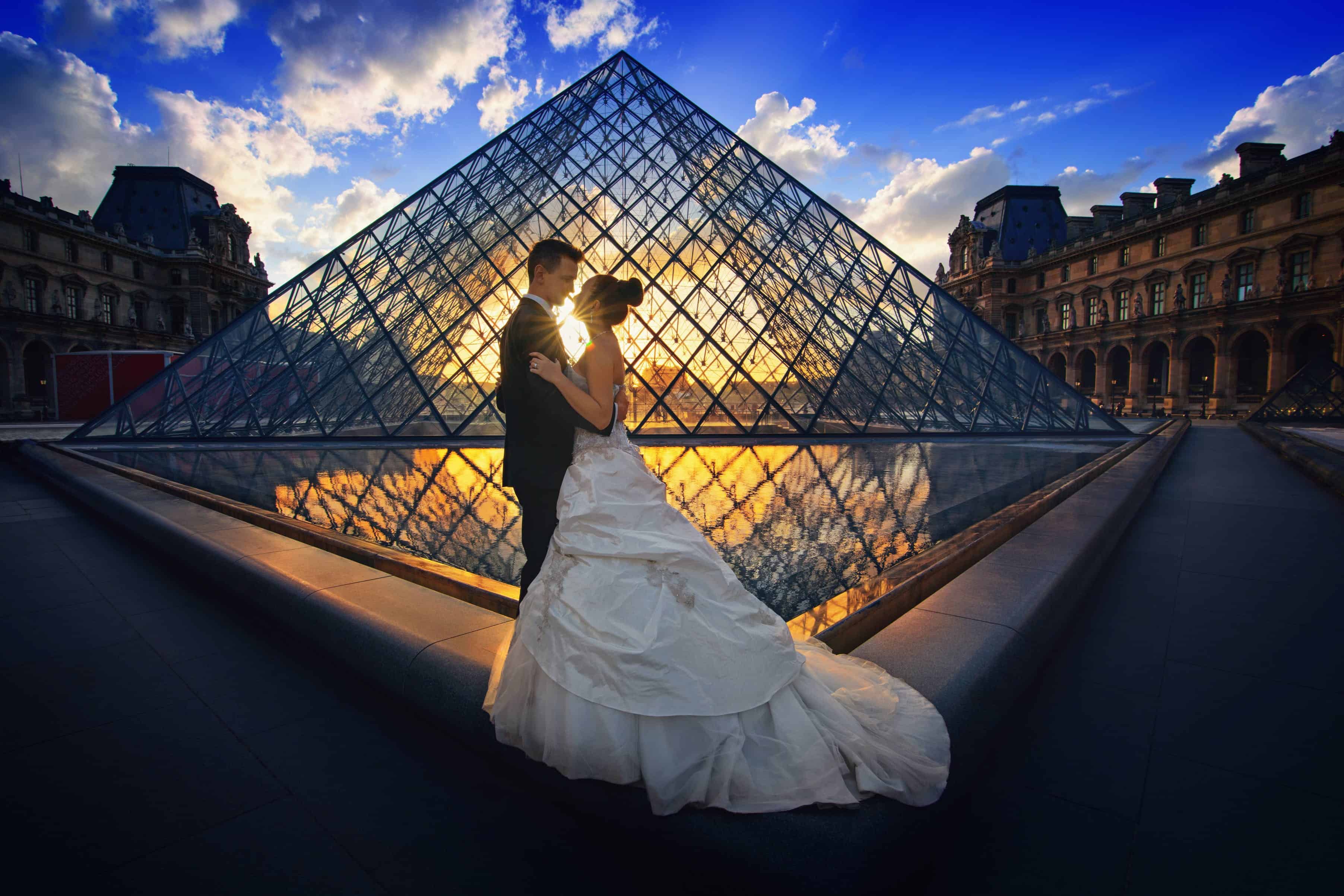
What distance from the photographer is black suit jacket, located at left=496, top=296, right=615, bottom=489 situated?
162 centimetres

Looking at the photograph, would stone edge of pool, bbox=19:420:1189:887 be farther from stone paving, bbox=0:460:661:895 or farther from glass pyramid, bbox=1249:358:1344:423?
glass pyramid, bbox=1249:358:1344:423

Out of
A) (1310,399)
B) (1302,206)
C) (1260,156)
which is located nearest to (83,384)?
(1310,399)

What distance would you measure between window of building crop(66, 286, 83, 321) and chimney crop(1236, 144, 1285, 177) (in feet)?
206

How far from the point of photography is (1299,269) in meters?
27.2

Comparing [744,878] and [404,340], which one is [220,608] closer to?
[744,878]

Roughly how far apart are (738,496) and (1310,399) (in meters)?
24.1

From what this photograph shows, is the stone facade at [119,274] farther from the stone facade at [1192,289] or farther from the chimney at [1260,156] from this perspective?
the chimney at [1260,156]

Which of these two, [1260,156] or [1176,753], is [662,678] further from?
[1260,156]

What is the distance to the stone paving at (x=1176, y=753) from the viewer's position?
1.34 meters

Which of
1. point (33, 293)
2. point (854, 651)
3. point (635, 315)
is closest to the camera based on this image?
point (854, 651)

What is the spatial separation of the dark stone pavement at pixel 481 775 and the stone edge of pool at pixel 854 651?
60 millimetres

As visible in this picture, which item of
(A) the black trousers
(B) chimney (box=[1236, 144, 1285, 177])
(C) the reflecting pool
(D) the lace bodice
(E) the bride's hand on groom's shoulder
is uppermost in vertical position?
(B) chimney (box=[1236, 144, 1285, 177])

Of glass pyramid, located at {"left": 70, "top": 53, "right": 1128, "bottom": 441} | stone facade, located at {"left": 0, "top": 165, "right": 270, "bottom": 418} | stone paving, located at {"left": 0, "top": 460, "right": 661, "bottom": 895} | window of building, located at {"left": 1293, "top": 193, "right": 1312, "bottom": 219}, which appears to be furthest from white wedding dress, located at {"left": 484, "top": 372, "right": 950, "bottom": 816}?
stone facade, located at {"left": 0, "top": 165, "right": 270, "bottom": 418}

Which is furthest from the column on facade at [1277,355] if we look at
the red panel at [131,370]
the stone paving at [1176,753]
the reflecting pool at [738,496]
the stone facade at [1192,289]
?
the red panel at [131,370]
